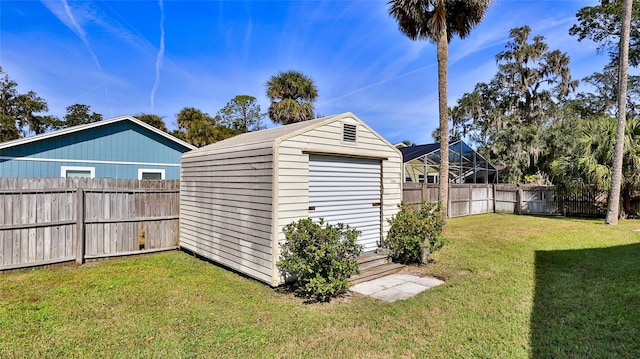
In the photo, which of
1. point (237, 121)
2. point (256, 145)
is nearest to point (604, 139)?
point (256, 145)

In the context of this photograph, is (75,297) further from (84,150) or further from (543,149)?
(543,149)

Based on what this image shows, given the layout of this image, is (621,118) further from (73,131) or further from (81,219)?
(73,131)

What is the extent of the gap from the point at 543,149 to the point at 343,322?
20.6 meters

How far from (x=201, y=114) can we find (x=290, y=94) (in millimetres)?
7100

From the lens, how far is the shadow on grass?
9.89 ft

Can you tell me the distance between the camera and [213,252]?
621 centimetres

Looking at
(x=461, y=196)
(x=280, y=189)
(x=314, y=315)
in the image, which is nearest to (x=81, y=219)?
(x=280, y=189)

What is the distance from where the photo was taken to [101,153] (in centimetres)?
1051

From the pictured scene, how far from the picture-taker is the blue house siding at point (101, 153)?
945cm

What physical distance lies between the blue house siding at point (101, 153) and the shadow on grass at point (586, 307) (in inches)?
460

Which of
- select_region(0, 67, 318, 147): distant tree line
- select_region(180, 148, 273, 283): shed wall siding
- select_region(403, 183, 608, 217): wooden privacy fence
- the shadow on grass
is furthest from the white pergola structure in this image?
select_region(180, 148, 273, 283): shed wall siding

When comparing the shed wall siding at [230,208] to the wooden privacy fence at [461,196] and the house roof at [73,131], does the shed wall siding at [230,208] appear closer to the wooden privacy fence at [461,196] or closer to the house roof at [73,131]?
the house roof at [73,131]

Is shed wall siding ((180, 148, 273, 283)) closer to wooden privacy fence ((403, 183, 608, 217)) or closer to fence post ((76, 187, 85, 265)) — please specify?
fence post ((76, 187, 85, 265))

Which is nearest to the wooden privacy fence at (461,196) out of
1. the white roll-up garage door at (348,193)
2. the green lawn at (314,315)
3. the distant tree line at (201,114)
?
the white roll-up garage door at (348,193)
